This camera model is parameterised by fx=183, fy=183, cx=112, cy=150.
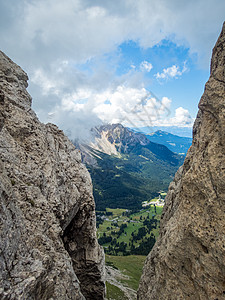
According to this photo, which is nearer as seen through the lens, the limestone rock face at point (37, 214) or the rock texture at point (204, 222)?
the limestone rock face at point (37, 214)

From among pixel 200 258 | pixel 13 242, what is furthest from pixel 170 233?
pixel 13 242

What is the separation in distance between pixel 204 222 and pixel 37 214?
47.4 feet

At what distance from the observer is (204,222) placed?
14516mm

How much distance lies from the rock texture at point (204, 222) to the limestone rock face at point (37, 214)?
1016cm

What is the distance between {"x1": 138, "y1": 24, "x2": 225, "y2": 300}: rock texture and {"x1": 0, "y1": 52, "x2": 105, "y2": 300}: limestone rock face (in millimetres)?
10155

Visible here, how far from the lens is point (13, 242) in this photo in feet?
41.5

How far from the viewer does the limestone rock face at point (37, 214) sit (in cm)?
1247

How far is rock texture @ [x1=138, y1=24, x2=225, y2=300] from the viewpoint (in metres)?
13.5

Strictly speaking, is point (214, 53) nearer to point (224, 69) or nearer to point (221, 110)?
point (224, 69)

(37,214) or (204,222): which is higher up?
(37,214)

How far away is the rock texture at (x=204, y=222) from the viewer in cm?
1352

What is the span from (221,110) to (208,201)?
724cm

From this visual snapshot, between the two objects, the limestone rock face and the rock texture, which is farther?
the rock texture

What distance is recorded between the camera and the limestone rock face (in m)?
12.5
